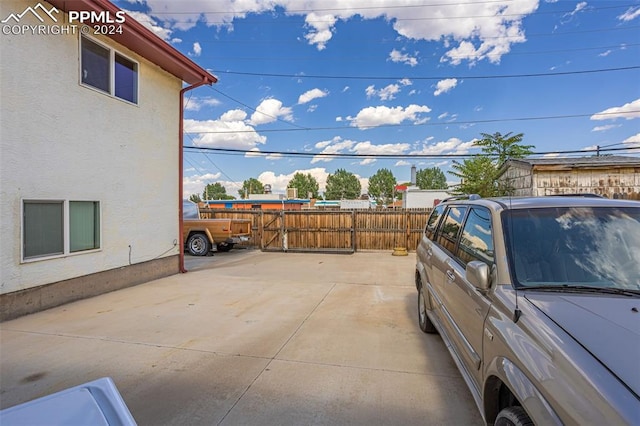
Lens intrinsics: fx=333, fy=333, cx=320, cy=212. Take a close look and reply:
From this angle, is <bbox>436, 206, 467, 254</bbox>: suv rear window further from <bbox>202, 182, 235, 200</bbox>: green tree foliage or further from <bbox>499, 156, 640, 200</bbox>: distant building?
<bbox>202, 182, 235, 200</bbox>: green tree foliage

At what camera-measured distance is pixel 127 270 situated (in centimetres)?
710

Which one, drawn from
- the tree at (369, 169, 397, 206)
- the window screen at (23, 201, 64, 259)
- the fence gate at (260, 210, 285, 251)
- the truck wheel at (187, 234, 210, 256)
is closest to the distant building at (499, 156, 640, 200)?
the fence gate at (260, 210, 285, 251)

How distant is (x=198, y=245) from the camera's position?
41.0 ft

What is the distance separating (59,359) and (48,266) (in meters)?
2.55

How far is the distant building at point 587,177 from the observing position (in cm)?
1005

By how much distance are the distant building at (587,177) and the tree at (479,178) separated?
127 inches

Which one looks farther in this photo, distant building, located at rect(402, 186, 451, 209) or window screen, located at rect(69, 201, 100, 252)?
distant building, located at rect(402, 186, 451, 209)

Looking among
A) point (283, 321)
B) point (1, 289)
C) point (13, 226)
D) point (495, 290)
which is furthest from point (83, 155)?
point (495, 290)

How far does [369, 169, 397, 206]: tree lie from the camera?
235 ft

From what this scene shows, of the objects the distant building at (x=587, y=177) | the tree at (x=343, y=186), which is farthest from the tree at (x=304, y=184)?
the distant building at (x=587, y=177)

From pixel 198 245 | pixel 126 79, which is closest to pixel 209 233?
pixel 198 245

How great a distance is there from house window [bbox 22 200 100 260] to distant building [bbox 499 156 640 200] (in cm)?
1193

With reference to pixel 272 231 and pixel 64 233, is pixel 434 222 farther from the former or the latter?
pixel 272 231

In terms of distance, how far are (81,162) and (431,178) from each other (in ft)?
264
